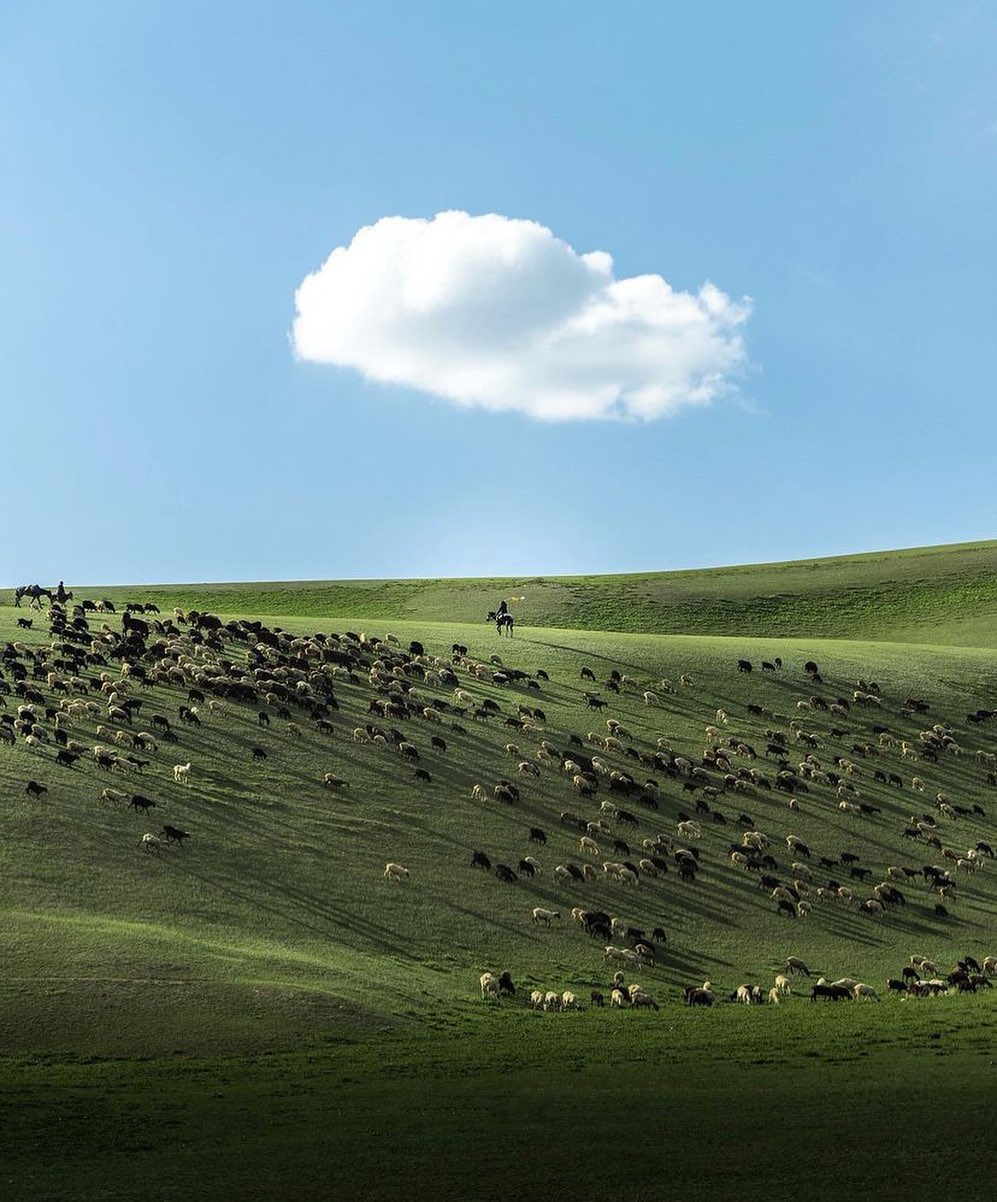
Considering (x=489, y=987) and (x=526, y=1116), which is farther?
(x=489, y=987)

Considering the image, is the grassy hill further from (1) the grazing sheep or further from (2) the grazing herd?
(1) the grazing sheep

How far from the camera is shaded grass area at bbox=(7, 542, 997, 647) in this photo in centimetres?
10319

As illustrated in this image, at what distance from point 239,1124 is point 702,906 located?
24527mm

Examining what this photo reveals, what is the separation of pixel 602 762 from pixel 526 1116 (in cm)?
3193

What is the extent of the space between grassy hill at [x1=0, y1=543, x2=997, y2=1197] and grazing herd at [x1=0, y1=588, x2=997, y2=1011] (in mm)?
273

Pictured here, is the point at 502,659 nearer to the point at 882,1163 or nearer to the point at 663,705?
the point at 663,705

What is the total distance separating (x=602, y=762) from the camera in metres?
60.5

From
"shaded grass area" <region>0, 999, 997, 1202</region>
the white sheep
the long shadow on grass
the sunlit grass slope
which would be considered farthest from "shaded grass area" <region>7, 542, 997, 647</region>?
"shaded grass area" <region>0, 999, 997, 1202</region>

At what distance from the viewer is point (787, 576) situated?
119 m

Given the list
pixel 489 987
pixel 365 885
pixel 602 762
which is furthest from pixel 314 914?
pixel 602 762

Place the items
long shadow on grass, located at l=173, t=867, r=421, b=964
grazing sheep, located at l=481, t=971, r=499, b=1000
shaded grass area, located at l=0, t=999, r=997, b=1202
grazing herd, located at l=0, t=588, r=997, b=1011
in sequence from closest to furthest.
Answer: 1. shaded grass area, located at l=0, t=999, r=997, b=1202
2. grazing sheep, located at l=481, t=971, r=499, b=1000
3. long shadow on grass, located at l=173, t=867, r=421, b=964
4. grazing herd, located at l=0, t=588, r=997, b=1011

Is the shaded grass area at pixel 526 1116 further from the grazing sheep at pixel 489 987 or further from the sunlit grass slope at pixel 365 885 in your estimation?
the sunlit grass slope at pixel 365 885

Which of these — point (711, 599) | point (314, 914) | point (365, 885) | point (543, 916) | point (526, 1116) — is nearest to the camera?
point (526, 1116)

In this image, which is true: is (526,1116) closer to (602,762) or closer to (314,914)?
(314,914)
